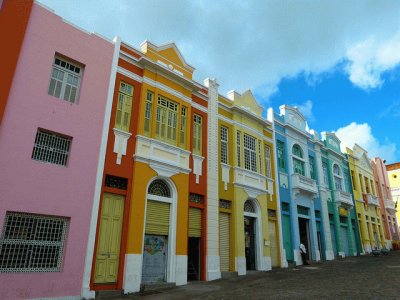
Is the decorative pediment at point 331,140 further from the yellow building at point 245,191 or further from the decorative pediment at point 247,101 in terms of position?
the decorative pediment at point 247,101

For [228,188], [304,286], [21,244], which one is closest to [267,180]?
[228,188]

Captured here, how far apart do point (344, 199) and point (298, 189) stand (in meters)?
7.73

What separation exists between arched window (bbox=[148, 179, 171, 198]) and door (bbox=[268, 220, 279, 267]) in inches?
311

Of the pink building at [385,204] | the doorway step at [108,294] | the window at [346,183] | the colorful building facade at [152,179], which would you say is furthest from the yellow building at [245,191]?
the pink building at [385,204]

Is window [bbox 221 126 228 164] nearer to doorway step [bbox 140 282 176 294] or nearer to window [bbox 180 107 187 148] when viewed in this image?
window [bbox 180 107 187 148]

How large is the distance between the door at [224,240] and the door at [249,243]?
5.38 ft

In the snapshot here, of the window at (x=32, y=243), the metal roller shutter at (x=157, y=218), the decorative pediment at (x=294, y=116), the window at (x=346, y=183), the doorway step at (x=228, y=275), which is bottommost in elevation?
the doorway step at (x=228, y=275)

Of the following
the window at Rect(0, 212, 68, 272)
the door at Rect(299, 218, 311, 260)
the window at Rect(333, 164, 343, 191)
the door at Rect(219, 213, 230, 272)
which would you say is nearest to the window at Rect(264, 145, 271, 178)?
the door at Rect(299, 218, 311, 260)

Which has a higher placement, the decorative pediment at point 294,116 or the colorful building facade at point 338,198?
the decorative pediment at point 294,116

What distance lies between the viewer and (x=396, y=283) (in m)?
11.8

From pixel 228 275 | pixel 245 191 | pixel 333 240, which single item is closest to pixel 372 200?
pixel 333 240

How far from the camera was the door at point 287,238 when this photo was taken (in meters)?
20.0

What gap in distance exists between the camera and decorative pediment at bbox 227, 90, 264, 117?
19533 mm

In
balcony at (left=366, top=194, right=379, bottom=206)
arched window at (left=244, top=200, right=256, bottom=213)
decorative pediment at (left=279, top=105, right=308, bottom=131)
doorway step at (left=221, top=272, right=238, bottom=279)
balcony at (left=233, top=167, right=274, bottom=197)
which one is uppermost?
decorative pediment at (left=279, top=105, right=308, bottom=131)
